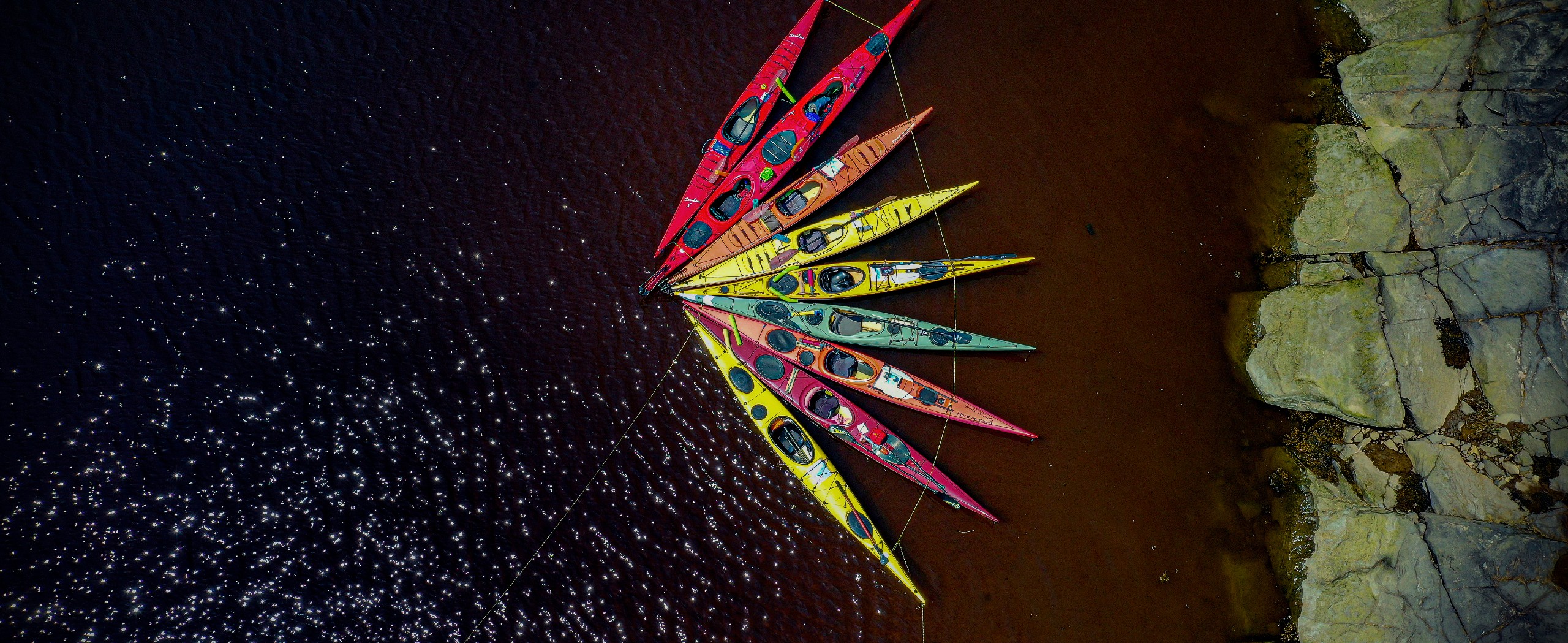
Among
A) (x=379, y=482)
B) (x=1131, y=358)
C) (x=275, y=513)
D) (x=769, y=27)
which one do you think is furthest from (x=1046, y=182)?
(x=275, y=513)

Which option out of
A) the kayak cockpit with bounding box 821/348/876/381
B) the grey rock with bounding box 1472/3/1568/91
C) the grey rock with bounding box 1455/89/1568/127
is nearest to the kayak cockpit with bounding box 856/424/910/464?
the kayak cockpit with bounding box 821/348/876/381

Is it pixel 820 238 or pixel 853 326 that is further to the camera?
pixel 820 238

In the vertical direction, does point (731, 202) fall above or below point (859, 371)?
above

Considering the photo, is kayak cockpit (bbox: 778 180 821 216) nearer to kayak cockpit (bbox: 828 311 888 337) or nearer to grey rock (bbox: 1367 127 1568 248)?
kayak cockpit (bbox: 828 311 888 337)

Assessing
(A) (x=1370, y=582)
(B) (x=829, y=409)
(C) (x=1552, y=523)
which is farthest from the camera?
(B) (x=829, y=409)

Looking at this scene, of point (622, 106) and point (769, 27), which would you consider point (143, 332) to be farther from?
point (769, 27)

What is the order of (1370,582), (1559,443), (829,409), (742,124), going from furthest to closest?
(742,124)
(829,409)
(1370,582)
(1559,443)

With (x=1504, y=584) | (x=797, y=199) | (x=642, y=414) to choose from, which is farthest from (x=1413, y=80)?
(x=642, y=414)

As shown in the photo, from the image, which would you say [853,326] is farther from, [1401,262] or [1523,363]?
[1523,363]
